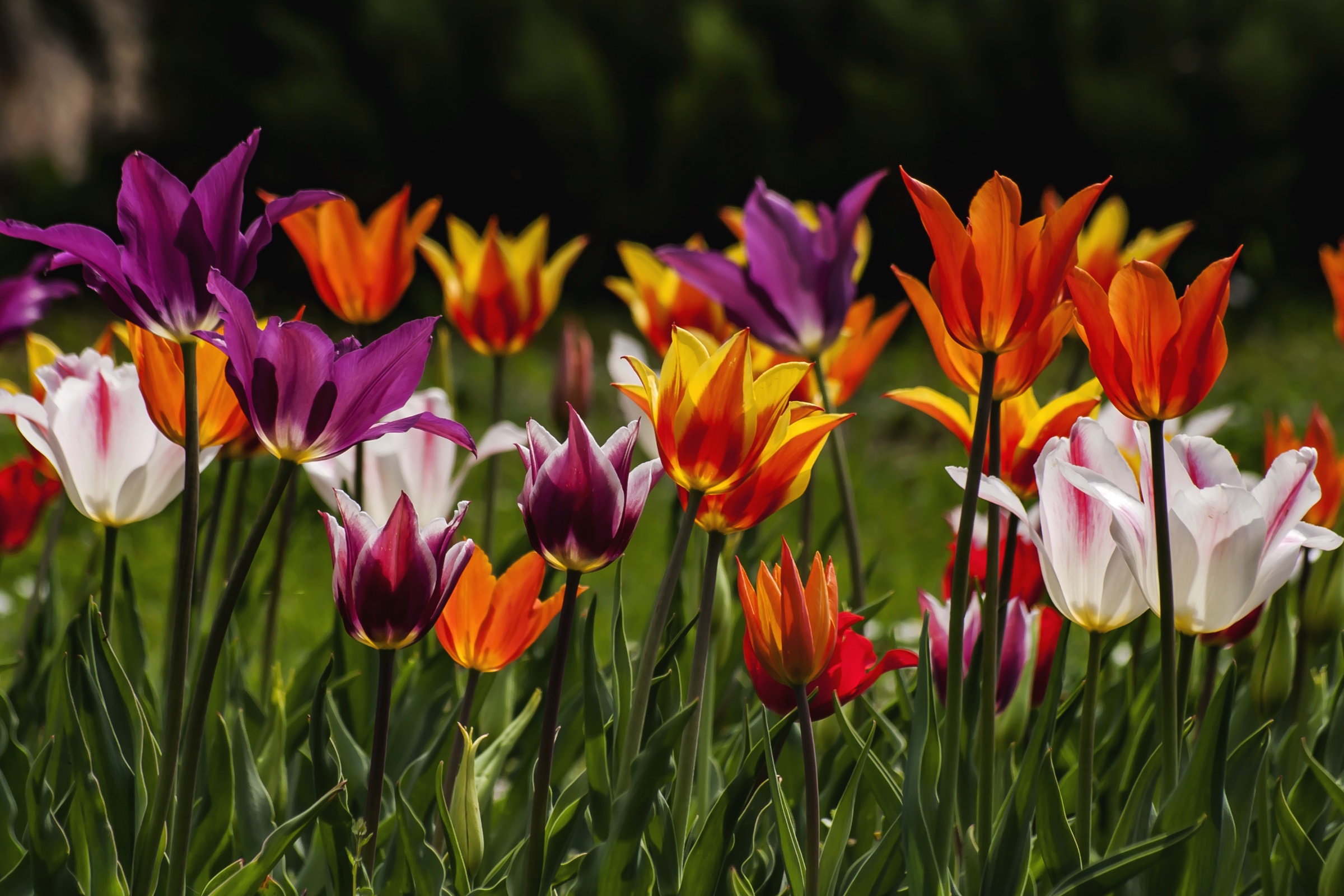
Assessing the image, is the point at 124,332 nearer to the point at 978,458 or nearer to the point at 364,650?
the point at 364,650

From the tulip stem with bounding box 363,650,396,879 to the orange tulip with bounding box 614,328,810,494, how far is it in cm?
27

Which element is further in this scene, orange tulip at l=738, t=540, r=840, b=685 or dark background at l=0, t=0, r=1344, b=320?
dark background at l=0, t=0, r=1344, b=320

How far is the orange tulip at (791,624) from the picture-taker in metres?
0.97

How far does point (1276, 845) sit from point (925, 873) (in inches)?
20.2

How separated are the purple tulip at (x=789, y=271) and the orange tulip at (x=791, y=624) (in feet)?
1.89

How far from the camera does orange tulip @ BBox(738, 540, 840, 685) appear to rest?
965mm

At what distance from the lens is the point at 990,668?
1.05 m

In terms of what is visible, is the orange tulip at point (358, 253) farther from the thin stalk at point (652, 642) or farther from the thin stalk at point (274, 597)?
the thin stalk at point (652, 642)

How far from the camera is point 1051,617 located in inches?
51.8

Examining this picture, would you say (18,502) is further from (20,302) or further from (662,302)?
(662,302)

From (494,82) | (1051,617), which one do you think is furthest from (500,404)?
(494,82)

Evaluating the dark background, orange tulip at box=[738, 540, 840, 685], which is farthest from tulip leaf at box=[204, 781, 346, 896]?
the dark background

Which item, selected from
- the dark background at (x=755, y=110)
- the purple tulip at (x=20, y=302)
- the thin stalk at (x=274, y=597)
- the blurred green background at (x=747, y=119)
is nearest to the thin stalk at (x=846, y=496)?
the thin stalk at (x=274, y=597)

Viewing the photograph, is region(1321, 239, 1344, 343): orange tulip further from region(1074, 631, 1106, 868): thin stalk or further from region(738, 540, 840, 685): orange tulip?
region(738, 540, 840, 685): orange tulip
